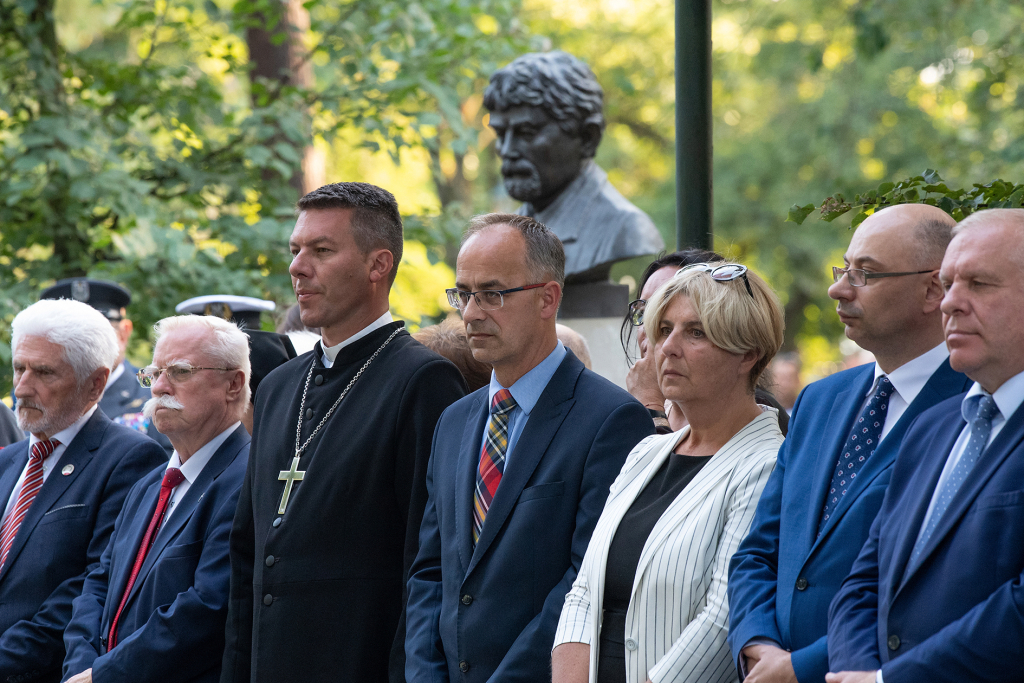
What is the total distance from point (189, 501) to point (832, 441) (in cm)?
257

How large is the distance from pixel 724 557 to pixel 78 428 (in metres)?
3.22

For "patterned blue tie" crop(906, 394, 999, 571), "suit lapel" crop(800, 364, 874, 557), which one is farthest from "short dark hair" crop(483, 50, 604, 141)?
"patterned blue tie" crop(906, 394, 999, 571)

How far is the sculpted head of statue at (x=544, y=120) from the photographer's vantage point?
6.25 meters

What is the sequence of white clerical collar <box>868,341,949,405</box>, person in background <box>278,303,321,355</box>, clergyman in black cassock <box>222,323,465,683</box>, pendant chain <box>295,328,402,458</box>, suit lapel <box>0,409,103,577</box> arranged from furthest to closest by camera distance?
person in background <box>278,303,321,355</box> → suit lapel <box>0,409,103,577</box> → pendant chain <box>295,328,402,458</box> → clergyman in black cassock <box>222,323,465,683</box> → white clerical collar <box>868,341,949,405</box>

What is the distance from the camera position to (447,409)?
3.74m

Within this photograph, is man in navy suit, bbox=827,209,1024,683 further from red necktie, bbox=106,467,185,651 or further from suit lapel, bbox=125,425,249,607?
red necktie, bbox=106,467,185,651

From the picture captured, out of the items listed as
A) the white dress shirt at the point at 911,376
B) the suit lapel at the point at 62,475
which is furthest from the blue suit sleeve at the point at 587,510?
the suit lapel at the point at 62,475

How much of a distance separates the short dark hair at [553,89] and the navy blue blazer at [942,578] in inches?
153

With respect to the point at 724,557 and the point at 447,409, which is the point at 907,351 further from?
the point at 447,409

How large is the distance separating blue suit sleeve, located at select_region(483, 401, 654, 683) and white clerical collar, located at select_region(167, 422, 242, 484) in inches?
71.2

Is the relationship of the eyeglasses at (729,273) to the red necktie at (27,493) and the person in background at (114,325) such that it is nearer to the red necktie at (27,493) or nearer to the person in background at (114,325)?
the red necktie at (27,493)

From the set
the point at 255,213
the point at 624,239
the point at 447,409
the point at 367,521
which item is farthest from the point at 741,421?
the point at 255,213

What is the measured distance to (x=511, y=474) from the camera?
11.1 feet

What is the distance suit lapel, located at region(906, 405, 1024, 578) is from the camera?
2.46 meters
